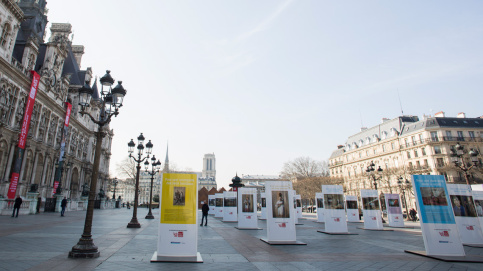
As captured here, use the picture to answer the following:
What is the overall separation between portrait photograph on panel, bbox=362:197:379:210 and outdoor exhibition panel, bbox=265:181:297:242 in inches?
377

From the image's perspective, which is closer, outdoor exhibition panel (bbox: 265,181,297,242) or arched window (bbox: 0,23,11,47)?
outdoor exhibition panel (bbox: 265,181,297,242)

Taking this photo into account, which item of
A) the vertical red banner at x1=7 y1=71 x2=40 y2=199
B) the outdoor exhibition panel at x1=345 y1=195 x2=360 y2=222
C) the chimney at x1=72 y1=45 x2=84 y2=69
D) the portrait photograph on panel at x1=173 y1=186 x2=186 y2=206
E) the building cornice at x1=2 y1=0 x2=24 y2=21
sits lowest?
the outdoor exhibition panel at x1=345 y1=195 x2=360 y2=222

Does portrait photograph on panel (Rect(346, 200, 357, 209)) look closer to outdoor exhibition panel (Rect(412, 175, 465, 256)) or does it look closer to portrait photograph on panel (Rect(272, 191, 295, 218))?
portrait photograph on panel (Rect(272, 191, 295, 218))

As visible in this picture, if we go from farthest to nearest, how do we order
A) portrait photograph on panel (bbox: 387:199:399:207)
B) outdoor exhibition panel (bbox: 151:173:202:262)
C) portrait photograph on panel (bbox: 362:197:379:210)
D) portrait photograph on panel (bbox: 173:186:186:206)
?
1. portrait photograph on panel (bbox: 387:199:399:207)
2. portrait photograph on panel (bbox: 362:197:379:210)
3. portrait photograph on panel (bbox: 173:186:186:206)
4. outdoor exhibition panel (bbox: 151:173:202:262)

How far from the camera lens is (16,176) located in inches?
978

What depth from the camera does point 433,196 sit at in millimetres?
8812

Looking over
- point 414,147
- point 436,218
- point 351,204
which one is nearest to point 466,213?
point 436,218

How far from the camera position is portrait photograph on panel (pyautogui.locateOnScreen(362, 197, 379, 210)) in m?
18.0

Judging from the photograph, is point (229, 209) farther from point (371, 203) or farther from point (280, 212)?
point (280, 212)

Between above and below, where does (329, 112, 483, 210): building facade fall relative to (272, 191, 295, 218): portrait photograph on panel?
above

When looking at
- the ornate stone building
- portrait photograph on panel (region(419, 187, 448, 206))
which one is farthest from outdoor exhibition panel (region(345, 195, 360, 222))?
the ornate stone building

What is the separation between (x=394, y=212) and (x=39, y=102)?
39.1 meters

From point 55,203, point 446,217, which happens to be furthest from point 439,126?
point 55,203

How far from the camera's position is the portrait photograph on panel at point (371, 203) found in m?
18.0
